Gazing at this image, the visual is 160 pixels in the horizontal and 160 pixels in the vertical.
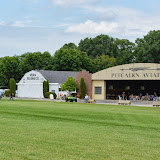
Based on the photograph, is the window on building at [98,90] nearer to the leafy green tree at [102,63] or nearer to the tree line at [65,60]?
the tree line at [65,60]

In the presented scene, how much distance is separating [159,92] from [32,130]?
49954mm

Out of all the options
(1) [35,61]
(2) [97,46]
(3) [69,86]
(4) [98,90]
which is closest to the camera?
(3) [69,86]

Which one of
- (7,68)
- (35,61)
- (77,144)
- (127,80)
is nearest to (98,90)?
(127,80)

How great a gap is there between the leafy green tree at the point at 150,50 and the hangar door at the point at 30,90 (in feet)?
112

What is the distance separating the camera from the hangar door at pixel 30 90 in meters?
65.5

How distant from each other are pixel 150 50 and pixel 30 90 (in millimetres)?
37024

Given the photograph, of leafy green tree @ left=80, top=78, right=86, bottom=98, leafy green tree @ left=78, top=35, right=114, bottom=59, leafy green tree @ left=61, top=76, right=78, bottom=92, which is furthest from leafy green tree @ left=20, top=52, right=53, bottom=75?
leafy green tree @ left=78, top=35, right=114, bottom=59

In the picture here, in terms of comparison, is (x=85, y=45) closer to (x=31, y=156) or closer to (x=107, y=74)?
(x=107, y=74)

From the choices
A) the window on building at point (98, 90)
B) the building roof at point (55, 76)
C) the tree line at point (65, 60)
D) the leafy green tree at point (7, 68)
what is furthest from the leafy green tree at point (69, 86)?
the leafy green tree at point (7, 68)

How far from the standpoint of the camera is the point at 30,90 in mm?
67562

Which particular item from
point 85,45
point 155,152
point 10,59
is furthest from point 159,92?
point 85,45

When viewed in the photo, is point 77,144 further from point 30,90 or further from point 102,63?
point 102,63

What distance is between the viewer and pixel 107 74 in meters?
57.5

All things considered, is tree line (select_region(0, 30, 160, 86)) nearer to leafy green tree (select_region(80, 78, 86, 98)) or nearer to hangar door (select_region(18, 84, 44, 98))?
hangar door (select_region(18, 84, 44, 98))
